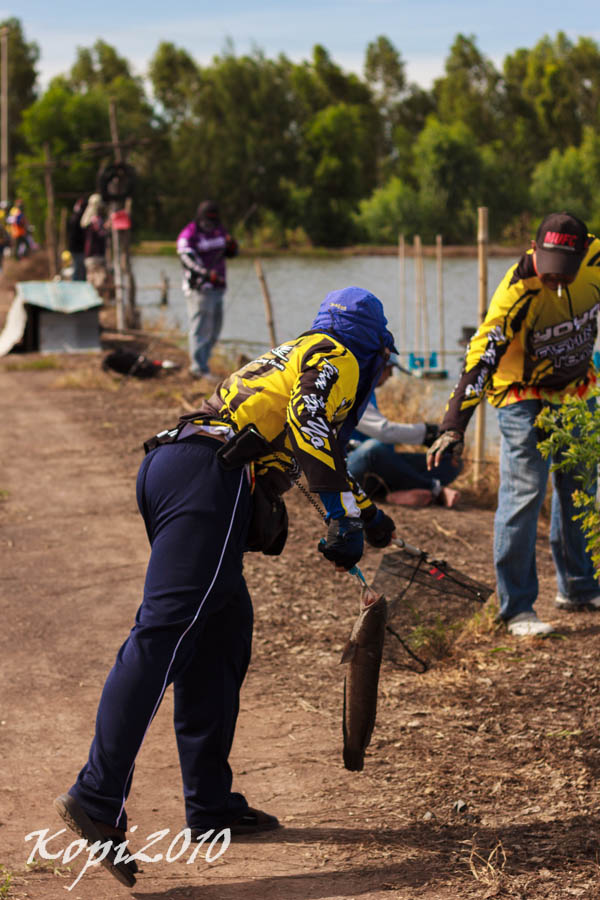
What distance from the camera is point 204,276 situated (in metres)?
13.4

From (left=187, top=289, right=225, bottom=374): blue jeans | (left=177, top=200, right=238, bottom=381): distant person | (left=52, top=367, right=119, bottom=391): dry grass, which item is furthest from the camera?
(left=52, top=367, right=119, bottom=391): dry grass

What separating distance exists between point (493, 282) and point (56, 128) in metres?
47.5

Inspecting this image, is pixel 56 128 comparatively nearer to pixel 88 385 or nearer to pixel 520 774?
pixel 88 385

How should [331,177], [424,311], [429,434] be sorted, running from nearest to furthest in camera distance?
1. [429,434]
2. [424,311]
3. [331,177]

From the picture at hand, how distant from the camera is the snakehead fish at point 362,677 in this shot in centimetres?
421

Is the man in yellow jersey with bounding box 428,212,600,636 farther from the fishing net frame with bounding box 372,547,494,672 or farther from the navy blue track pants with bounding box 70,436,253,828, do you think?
the navy blue track pants with bounding box 70,436,253,828

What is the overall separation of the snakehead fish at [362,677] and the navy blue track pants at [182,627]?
0.45 meters

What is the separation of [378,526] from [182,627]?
1.29 meters

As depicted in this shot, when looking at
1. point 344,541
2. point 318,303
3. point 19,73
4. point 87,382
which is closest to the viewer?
point 344,541

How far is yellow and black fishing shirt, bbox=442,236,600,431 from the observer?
224 inches

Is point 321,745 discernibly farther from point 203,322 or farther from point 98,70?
point 98,70

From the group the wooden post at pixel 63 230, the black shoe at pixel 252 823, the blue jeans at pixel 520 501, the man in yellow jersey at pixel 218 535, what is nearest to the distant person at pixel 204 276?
the blue jeans at pixel 520 501

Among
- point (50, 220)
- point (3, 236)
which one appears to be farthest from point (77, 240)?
point (3, 236)

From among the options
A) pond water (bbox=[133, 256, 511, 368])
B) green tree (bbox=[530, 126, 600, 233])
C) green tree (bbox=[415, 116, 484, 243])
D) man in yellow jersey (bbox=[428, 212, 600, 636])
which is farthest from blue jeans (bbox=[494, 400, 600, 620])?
green tree (bbox=[530, 126, 600, 233])
